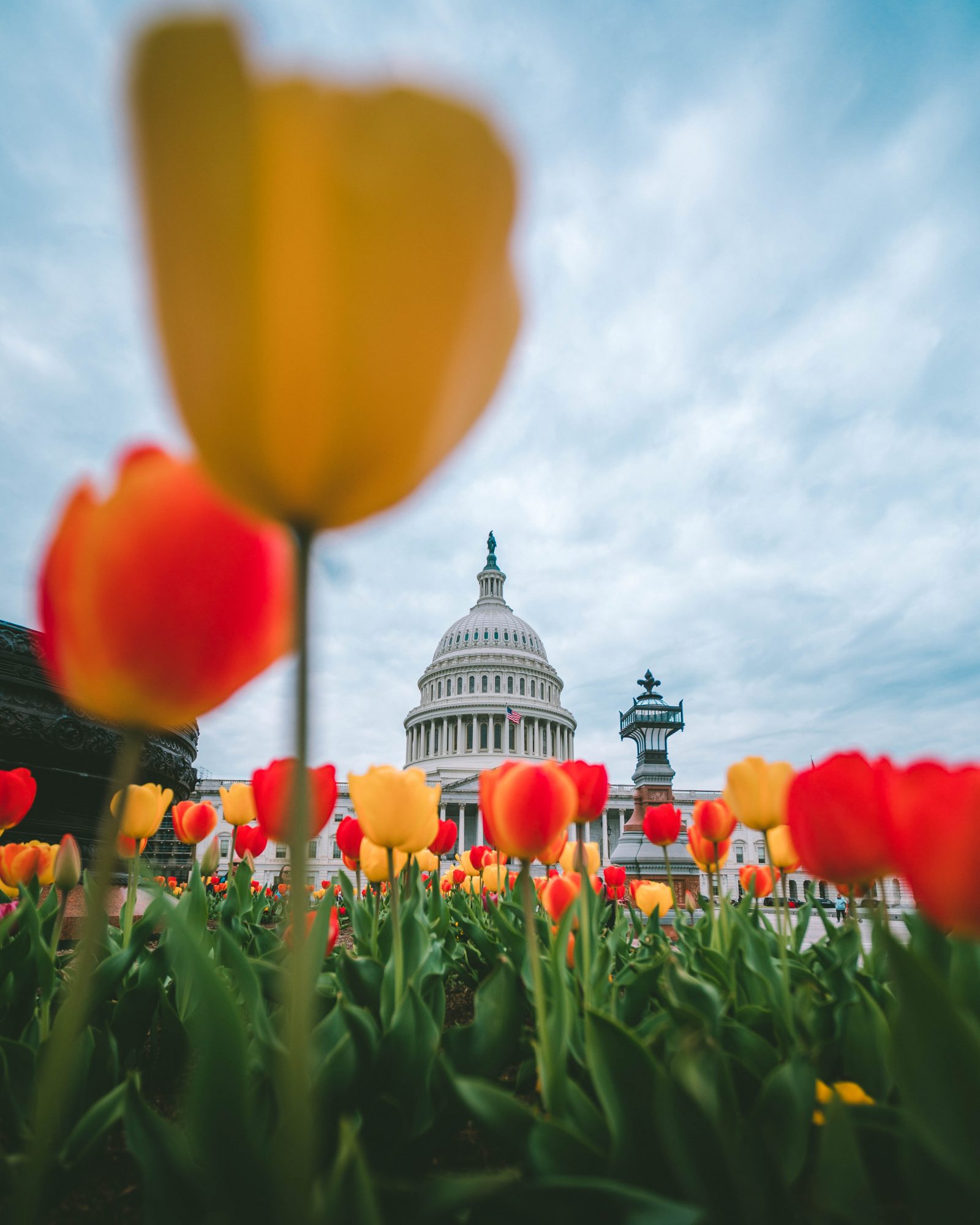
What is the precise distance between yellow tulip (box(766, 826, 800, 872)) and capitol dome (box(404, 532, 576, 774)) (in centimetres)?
5701

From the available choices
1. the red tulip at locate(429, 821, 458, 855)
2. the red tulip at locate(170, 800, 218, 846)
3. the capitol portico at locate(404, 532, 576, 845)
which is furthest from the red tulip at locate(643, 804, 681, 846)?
the capitol portico at locate(404, 532, 576, 845)

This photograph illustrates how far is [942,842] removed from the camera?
0.84m

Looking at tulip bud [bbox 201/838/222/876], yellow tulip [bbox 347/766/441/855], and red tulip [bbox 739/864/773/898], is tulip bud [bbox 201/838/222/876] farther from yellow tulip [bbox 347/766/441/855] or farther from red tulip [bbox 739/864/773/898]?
red tulip [bbox 739/864/773/898]

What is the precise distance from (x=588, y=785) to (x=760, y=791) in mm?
457

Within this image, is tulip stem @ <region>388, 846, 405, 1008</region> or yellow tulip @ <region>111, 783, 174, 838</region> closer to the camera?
tulip stem @ <region>388, 846, 405, 1008</region>

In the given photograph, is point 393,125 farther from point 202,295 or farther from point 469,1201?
point 469,1201

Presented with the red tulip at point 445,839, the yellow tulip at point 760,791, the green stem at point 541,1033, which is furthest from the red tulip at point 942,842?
the red tulip at point 445,839

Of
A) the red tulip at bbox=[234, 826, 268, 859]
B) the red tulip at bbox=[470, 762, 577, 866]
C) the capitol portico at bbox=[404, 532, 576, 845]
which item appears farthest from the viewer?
the capitol portico at bbox=[404, 532, 576, 845]

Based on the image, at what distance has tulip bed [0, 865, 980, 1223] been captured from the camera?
31.2 inches

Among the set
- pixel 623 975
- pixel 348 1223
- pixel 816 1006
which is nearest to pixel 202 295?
pixel 348 1223

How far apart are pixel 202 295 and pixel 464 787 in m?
56.1

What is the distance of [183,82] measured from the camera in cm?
42

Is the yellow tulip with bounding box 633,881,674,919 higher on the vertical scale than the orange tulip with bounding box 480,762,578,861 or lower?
lower

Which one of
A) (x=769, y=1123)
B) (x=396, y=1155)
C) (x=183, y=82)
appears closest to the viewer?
(x=183, y=82)
